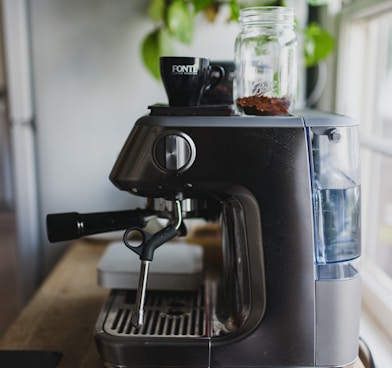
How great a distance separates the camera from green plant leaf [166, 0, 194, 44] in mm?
1265

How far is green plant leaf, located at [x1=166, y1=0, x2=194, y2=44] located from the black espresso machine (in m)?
0.60

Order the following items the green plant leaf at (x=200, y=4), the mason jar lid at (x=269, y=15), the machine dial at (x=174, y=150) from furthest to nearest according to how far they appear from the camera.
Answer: the green plant leaf at (x=200, y=4), the mason jar lid at (x=269, y=15), the machine dial at (x=174, y=150)

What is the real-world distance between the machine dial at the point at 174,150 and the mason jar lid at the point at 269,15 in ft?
0.73

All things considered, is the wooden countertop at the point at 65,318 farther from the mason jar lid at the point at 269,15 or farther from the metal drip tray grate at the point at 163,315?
the mason jar lid at the point at 269,15

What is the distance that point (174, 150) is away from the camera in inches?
26.8

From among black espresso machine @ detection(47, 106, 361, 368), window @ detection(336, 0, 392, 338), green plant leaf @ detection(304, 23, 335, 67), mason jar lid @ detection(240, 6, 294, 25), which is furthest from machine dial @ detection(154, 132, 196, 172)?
green plant leaf @ detection(304, 23, 335, 67)

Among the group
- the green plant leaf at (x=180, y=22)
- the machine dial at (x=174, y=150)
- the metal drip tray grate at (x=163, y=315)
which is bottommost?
the metal drip tray grate at (x=163, y=315)

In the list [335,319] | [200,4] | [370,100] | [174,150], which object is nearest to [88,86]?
[200,4]

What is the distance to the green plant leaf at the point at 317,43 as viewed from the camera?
4.32 feet

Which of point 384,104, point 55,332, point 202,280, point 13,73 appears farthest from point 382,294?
point 13,73

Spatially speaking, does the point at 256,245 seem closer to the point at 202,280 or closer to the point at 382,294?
the point at 202,280

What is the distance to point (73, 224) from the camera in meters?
0.75

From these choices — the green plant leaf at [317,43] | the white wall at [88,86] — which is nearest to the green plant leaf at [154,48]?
the white wall at [88,86]

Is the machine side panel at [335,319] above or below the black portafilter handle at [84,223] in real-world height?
below
